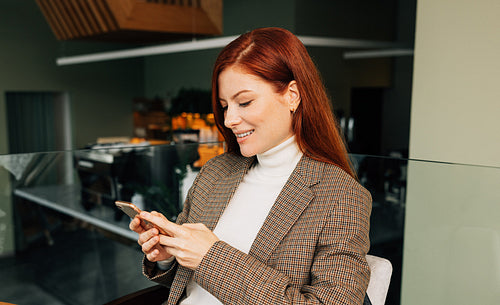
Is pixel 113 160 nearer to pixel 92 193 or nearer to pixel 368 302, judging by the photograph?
pixel 92 193

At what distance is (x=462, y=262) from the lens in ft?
6.19

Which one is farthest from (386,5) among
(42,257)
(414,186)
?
(42,257)

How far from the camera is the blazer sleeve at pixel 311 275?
1116mm

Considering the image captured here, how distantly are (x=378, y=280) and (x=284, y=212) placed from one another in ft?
1.28

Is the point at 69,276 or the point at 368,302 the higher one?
the point at 368,302

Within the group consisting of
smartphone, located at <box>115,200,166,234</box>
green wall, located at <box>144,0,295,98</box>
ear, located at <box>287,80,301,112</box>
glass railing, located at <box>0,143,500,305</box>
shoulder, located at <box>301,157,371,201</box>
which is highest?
green wall, located at <box>144,0,295,98</box>

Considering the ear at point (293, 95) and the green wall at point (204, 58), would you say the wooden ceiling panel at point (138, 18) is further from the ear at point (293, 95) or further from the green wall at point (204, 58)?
the ear at point (293, 95)

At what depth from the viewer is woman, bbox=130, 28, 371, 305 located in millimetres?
1136

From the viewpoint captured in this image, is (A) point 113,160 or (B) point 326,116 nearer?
(B) point 326,116

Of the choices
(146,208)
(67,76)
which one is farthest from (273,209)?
(67,76)

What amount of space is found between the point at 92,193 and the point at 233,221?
1.52 m

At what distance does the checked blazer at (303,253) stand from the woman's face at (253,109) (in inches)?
5.7

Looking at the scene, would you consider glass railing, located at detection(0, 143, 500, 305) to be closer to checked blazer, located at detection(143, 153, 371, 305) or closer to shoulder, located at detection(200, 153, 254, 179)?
checked blazer, located at detection(143, 153, 371, 305)

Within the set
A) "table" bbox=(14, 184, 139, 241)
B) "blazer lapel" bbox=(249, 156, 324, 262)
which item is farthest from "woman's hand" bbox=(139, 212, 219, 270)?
"table" bbox=(14, 184, 139, 241)
